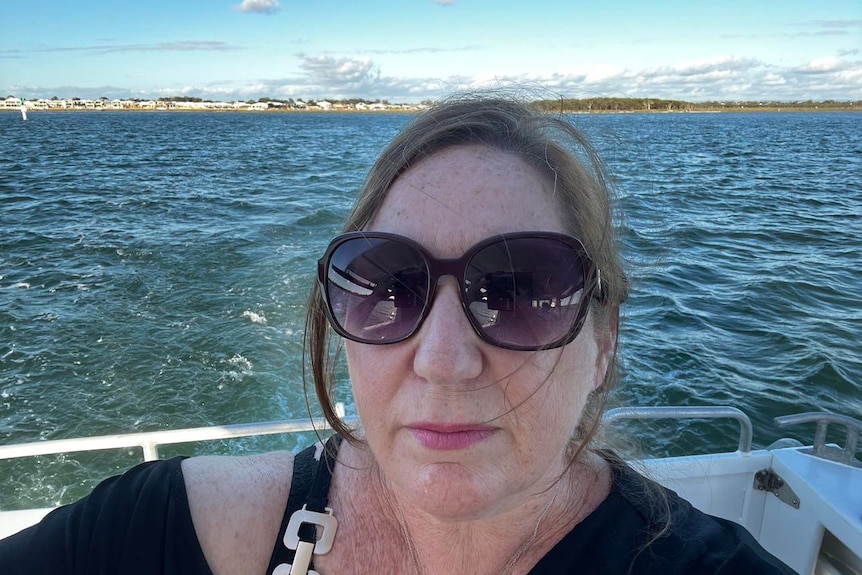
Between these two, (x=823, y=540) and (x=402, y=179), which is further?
(x=823, y=540)

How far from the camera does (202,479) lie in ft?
4.17

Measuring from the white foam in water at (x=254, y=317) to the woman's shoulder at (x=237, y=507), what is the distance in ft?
22.0

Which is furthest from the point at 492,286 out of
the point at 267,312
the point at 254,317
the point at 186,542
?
the point at 267,312

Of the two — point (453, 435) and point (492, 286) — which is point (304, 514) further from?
point (492, 286)

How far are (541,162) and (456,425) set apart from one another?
1.83 ft

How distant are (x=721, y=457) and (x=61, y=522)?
2.47 meters

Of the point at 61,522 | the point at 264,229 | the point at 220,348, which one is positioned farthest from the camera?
the point at 264,229

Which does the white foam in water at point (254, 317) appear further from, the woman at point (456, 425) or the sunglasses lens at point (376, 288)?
the sunglasses lens at point (376, 288)

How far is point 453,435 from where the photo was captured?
1.04m

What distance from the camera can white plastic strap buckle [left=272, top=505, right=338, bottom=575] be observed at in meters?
1.17

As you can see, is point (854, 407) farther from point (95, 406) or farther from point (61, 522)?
point (95, 406)

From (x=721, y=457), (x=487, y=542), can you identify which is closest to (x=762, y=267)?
(x=721, y=457)

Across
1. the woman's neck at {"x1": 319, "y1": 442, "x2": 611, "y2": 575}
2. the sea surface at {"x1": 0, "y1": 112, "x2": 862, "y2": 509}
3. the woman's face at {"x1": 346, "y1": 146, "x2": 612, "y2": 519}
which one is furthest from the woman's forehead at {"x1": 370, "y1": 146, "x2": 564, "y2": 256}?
the woman's neck at {"x1": 319, "y1": 442, "x2": 611, "y2": 575}

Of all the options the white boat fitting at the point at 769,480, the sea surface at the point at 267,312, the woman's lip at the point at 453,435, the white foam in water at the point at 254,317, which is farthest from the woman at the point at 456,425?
the white foam in water at the point at 254,317
